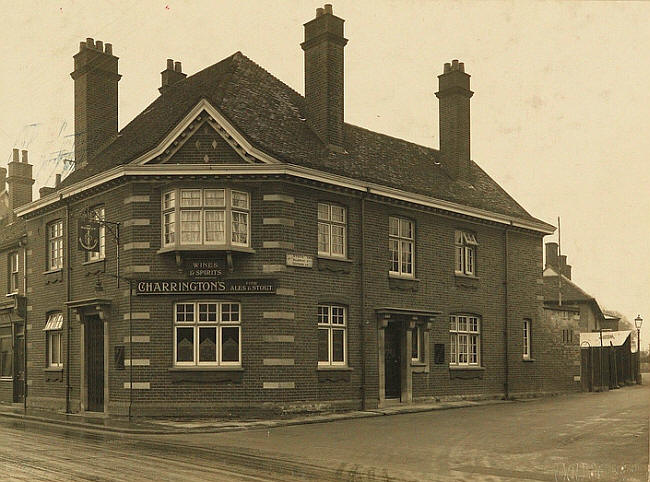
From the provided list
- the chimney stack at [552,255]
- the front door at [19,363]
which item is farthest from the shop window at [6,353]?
the chimney stack at [552,255]

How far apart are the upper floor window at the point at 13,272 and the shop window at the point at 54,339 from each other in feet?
20.0

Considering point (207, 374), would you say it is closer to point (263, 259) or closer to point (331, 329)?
point (263, 259)

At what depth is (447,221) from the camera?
1159 inches

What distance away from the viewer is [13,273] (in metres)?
33.6

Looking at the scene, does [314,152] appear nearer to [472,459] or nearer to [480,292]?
[480,292]

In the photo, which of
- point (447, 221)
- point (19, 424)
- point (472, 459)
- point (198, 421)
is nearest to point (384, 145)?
point (447, 221)

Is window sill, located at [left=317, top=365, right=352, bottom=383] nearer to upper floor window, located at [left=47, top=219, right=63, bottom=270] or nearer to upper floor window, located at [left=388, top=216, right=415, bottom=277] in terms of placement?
upper floor window, located at [left=388, top=216, right=415, bottom=277]

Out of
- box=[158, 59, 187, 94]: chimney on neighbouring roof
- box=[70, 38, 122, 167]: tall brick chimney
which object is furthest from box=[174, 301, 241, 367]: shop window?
box=[158, 59, 187, 94]: chimney on neighbouring roof

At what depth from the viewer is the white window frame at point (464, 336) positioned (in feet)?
96.6

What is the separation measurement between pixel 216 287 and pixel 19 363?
13.2m

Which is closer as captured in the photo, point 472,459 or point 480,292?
point 472,459

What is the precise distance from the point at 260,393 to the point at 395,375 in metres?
6.00

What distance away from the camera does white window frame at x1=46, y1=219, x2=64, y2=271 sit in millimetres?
27812

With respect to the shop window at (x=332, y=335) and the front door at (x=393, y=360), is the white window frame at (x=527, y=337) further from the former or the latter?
the shop window at (x=332, y=335)
